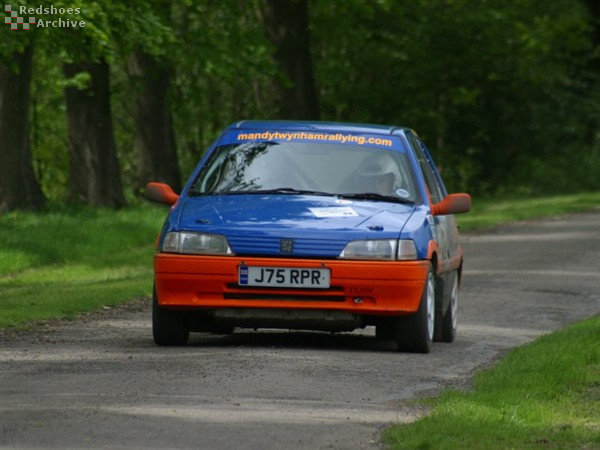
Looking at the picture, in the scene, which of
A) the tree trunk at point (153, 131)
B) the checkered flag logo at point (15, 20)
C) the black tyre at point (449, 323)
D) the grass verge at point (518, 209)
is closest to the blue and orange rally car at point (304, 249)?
the black tyre at point (449, 323)

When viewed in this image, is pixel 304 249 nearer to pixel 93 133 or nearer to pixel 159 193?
pixel 159 193

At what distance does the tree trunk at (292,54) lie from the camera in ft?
121

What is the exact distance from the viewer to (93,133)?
31266 millimetres

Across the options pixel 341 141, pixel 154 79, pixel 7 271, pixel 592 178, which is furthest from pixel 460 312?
pixel 592 178

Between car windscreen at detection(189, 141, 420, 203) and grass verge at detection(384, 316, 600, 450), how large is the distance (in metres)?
1.62

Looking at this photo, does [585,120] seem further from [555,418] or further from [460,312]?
[555,418]

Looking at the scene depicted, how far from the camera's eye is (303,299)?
12.1 meters

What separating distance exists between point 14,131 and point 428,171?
14.4 m

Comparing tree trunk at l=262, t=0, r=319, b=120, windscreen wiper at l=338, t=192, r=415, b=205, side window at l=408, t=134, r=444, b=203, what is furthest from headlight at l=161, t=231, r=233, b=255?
tree trunk at l=262, t=0, r=319, b=120

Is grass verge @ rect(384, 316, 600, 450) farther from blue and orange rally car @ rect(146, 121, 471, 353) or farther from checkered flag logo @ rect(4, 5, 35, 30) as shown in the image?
checkered flag logo @ rect(4, 5, 35, 30)

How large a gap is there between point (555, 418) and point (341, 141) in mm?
4837

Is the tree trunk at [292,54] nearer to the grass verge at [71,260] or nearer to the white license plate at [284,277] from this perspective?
the grass verge at [71,260]

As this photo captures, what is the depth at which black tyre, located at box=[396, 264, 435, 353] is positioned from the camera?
1234 cm

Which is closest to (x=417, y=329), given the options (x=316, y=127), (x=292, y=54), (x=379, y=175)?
(x=379, y=175)
